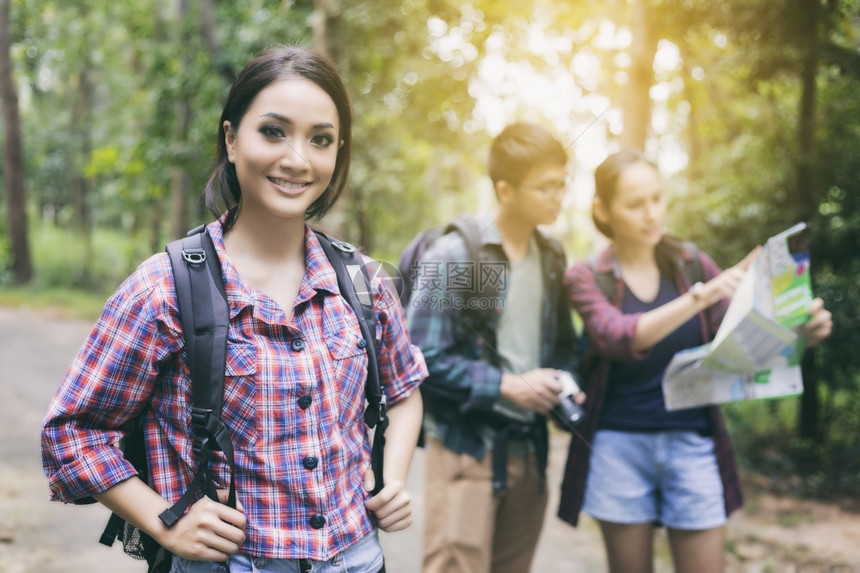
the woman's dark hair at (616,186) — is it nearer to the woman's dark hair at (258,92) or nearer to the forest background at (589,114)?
the forest background at (589,114)

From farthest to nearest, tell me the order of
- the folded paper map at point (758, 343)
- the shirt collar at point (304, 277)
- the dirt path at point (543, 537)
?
1. the dirt path at point (543, 537)
2. the folded paper map at point (758, 343)
3. the shirt collar at point (304, 277)

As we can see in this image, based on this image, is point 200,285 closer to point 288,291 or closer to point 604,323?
point 288,291

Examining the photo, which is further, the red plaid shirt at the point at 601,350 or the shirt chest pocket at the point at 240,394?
the red plaid shirt at the point at 601,350

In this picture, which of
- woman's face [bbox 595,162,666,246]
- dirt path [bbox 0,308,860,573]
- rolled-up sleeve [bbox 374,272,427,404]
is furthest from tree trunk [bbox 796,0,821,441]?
rolled-up sleeve [bbox 374,272,427,404]

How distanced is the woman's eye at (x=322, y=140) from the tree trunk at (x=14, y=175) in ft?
27.0

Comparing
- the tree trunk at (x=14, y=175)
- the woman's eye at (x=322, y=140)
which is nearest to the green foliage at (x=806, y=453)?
the woman's eye at (x=322, y=140)

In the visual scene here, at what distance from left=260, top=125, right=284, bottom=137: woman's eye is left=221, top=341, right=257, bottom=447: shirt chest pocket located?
0.40 m

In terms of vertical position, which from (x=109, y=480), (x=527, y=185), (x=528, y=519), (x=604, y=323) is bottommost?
(x=528, y=519)

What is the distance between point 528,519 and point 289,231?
1.45 meters

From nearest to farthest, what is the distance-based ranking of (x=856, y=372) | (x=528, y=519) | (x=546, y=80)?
(x=528, y=519) → (x=856, y=372) → (x=546, y=80)

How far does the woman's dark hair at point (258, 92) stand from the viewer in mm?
1378

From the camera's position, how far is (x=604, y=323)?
224 centimetres

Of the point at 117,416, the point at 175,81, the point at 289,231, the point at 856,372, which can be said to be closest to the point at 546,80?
the point at 856,372

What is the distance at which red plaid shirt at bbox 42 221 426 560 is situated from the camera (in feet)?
3.97
